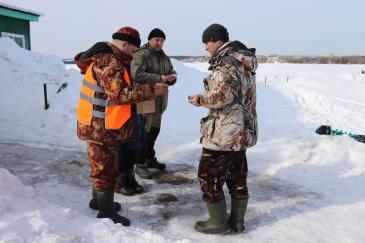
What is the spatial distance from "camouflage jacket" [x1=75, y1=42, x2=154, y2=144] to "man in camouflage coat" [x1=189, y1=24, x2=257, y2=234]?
52 centimetres

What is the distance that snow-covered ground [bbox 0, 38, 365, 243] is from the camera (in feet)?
10.9

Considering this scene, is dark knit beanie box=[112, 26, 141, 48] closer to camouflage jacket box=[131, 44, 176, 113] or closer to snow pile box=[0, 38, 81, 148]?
camouflage jacket box=[131, 44, 176, 113]

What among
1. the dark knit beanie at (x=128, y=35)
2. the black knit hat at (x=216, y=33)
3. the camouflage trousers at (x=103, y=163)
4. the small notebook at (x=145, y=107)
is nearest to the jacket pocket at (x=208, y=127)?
the small notebook at (x=145, y=107)

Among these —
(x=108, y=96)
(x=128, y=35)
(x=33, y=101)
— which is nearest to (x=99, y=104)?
(x=108, y=96)

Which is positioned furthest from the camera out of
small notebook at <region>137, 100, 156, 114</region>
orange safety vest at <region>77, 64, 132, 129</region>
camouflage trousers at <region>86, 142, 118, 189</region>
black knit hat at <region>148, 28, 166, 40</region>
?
black knit hat at <region>148, 28, 166, 40</region>

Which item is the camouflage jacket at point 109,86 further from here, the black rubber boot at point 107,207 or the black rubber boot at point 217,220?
the black rubber boot at point 217,220

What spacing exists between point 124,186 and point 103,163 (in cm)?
105

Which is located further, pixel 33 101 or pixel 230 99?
pixel 33 101

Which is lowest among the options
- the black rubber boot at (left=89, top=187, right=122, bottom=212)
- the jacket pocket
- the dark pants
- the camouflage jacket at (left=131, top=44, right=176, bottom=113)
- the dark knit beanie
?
the black rubber boot at (left=89, top=187, right=122, bottom=212)

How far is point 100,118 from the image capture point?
3.59 m

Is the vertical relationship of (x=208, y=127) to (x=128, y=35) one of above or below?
below

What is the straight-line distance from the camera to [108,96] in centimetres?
352

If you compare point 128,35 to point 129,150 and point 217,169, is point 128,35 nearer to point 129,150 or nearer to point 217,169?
point 129,150

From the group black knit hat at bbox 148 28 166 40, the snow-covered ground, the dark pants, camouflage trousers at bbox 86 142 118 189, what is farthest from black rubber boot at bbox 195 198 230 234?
black knit hat at bbox 148 28 166 40
